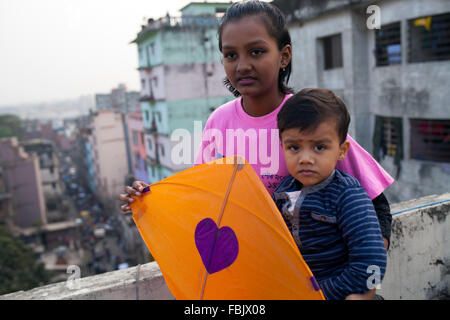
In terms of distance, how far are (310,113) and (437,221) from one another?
2.11 metres

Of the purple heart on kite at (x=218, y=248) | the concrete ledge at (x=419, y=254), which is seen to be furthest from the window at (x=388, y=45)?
the purple heart on kite at (x=218, y=248)

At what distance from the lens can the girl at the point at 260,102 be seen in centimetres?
173

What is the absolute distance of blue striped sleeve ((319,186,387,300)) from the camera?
4.54ft

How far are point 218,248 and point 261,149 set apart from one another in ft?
1.87

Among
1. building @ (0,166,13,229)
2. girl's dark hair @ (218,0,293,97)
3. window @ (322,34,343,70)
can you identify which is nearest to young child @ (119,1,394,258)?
girl's dark hair @ (218,0,293,97)

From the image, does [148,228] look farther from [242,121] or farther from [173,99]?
[173,99]

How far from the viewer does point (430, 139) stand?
30.6ft

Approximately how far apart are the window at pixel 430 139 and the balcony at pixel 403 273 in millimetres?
6680

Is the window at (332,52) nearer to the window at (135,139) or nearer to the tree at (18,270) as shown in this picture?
the tree at (18,270)

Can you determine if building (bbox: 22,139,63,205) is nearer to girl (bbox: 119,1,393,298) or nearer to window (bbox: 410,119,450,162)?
window (bbox: 410,119,450,162)

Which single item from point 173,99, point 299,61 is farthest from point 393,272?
point 173,99

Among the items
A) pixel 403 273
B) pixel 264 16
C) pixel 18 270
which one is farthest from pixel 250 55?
pixel 18 270

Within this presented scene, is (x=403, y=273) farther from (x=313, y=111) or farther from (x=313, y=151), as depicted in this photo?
(x=313, y=111)
